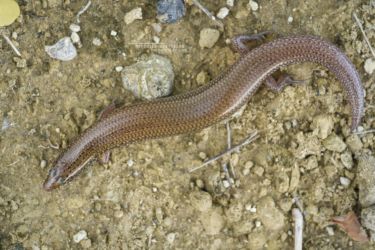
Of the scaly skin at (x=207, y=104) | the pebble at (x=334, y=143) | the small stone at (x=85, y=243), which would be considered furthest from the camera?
the small stone at (x=85, y=243)

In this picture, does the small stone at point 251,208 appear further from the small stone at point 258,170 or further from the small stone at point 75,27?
the small stone at point 75,27

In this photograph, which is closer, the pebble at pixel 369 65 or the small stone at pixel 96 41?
the pebble at pixel 369 65

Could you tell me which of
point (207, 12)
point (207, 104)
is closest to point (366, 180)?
point (207, 104)

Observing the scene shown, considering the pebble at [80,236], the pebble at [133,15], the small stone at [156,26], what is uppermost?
the pebble at [133,15]

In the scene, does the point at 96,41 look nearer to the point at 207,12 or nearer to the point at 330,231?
the point at 207,12

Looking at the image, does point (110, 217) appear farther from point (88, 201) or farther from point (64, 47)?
point (64, 47)

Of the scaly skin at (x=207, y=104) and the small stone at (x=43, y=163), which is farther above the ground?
the scaly skin at (x=207, y=104)

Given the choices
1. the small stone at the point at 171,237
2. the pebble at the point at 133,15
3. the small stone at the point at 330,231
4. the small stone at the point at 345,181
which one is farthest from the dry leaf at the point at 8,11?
the small stone at the point at 330,231
